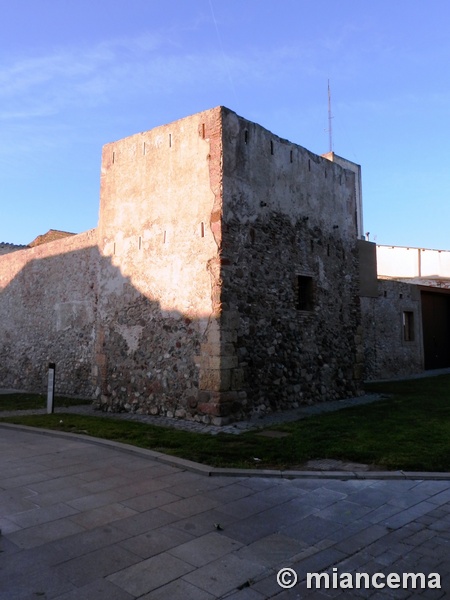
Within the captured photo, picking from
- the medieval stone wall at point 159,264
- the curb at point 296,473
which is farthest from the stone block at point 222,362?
the curb at point 296,473

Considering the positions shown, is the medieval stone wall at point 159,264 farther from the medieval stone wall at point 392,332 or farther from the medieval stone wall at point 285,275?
the medieval stone wall at point 392,332

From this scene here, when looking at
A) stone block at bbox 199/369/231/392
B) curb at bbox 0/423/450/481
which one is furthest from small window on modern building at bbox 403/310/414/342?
curb at bbox 0/423/450/481

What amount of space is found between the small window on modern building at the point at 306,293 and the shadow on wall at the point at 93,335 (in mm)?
3066

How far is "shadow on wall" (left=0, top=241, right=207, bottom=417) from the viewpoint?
29.5 feet

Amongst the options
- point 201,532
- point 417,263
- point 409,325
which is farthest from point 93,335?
point 417,263

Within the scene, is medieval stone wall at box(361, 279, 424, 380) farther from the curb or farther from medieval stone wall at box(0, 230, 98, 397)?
the curb

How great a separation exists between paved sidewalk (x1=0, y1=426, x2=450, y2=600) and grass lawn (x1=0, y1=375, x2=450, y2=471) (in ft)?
2.02

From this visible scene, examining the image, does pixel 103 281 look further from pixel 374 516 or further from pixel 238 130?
pixel 374 516

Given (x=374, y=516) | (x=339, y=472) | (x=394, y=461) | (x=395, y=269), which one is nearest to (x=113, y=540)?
(x=374, y=516)

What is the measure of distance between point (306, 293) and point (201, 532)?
7654mm

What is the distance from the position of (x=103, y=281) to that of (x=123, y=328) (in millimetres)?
1320

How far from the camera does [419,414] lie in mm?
8742

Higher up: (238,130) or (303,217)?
(238,130)

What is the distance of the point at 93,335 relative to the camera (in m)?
12.8
